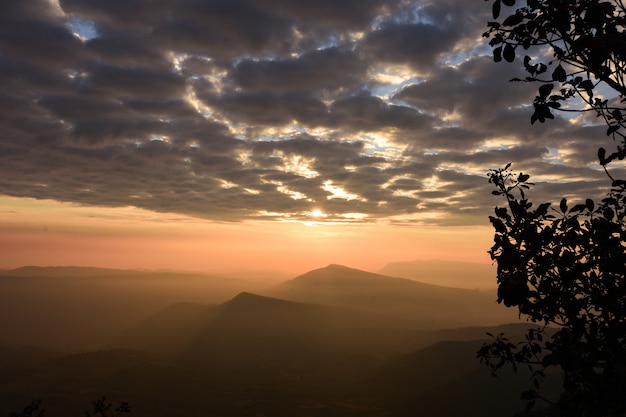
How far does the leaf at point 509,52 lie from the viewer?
31.6ft

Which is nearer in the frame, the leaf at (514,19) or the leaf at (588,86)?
the leaf at (514,19)

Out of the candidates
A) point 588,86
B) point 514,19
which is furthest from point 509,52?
point 588,86

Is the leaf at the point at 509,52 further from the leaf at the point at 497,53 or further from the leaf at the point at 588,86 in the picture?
the leaf at the point at 588,86

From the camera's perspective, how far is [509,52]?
965 cm

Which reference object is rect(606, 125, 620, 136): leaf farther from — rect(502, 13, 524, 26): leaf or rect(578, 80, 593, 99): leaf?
rect(502, 13, 524, 26): leaf

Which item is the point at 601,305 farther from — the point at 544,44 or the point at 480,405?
the point at 480,405

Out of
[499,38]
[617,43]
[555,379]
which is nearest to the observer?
[617,43]

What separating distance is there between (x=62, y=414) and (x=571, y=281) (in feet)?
760

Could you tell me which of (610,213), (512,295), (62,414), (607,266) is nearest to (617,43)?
(610,213)

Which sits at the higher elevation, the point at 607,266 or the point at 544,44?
the point at 544,44

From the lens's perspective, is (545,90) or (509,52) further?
(509,52)

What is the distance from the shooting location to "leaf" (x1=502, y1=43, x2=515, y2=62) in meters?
9.62

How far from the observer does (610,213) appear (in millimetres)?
10289

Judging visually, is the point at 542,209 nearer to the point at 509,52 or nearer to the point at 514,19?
the point at 509,52
